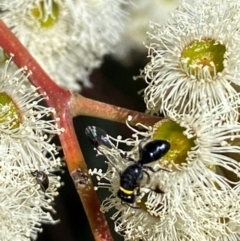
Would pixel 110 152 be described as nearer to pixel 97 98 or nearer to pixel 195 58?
pixel 195 58

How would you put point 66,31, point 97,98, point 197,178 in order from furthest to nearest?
point 97,98, point 66,31, point 197,178

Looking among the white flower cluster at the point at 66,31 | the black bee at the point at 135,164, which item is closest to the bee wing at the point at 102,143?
the black bee at the point at 135,164

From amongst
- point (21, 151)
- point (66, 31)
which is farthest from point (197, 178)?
point (66, 31)

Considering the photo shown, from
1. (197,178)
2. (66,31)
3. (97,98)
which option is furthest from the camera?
(97,98)

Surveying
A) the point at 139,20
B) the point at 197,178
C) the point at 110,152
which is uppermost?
the point at 139,20

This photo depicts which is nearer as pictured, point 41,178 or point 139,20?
point 41,178

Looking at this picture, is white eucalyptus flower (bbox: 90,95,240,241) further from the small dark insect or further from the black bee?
the small dark insect
